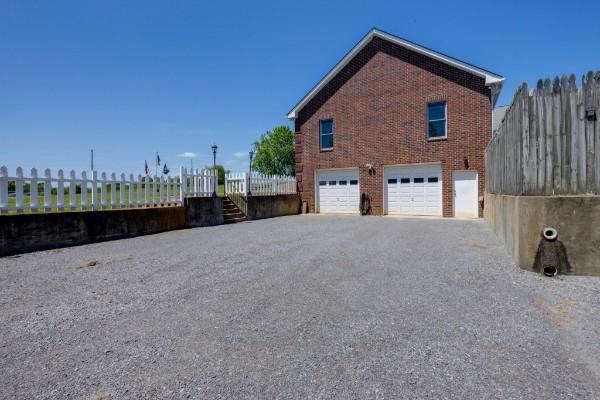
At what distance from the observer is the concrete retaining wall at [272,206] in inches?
563

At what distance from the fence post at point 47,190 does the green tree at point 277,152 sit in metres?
49.5

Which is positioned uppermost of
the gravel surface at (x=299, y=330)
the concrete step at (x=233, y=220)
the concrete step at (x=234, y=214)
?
the concrete step at (x=234, y=214)

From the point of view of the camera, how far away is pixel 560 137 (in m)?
4.75

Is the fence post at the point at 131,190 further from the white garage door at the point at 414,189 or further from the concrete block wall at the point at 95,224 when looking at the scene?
the white garage door at the point at 414,189

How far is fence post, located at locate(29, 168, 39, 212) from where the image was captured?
741 cm

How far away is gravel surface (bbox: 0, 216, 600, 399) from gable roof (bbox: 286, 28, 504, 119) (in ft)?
33.5

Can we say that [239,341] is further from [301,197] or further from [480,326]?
[301,197]

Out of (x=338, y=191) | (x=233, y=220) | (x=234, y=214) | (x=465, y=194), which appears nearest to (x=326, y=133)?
(x=338, y=191)

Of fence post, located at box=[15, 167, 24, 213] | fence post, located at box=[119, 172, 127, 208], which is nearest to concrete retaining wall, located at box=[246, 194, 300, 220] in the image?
fence post, located at box=[119, 172, 127, 208]

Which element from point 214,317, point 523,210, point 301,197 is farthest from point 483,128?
point 214,317

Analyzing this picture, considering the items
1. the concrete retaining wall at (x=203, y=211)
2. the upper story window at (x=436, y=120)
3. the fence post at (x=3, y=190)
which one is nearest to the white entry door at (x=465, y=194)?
the upper story window at (x=436, y=120)

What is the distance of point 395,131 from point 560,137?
10690 millimetres

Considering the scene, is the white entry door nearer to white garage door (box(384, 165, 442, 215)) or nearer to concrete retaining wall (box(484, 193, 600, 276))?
white garage door (box(384, 165, 442, 215))

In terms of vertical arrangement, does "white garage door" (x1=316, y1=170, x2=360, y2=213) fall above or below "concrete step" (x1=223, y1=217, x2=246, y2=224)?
above
